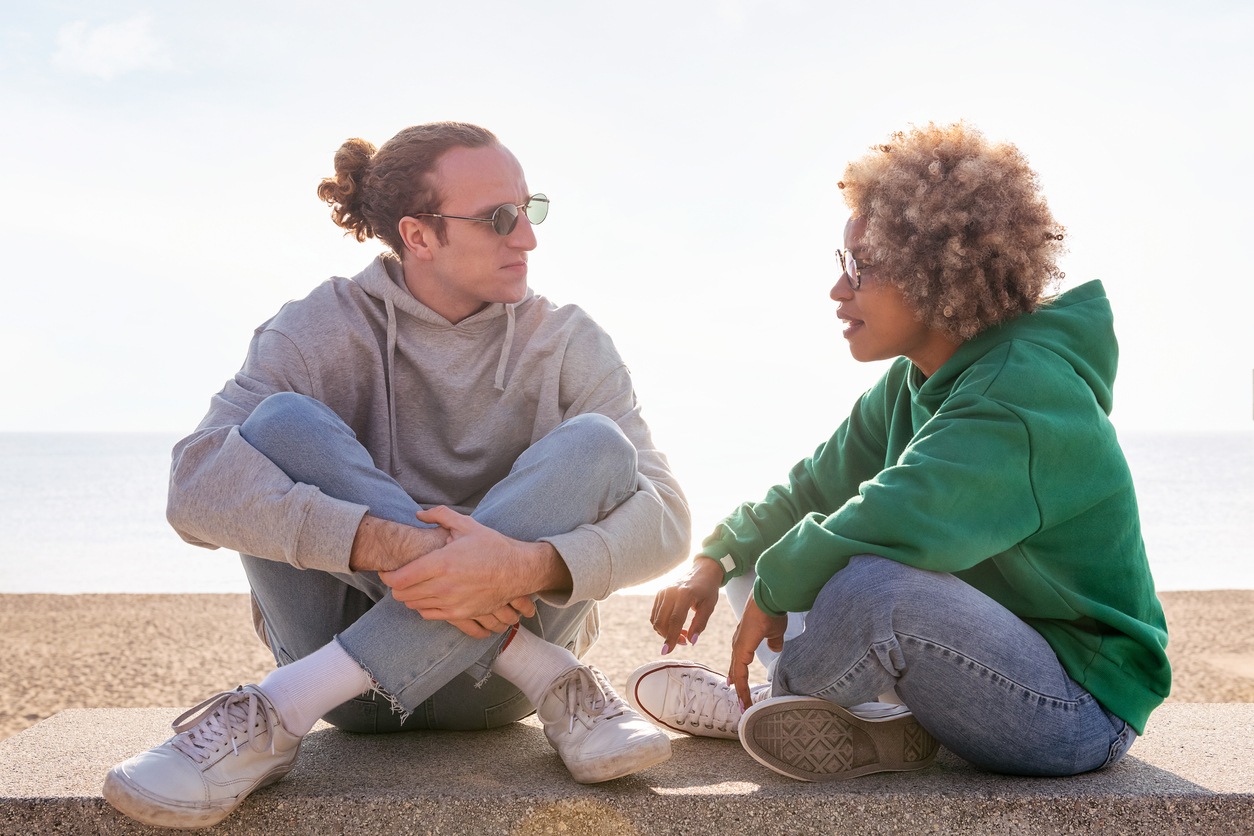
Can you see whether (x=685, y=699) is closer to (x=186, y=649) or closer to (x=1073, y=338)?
(x=1073, y=338)

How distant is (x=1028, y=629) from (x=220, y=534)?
5.84 ft

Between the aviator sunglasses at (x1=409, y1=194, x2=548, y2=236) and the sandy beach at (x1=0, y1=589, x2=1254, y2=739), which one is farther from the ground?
the aviator sunglasses at (x1=409, y1=194, x2=548, y2=236)

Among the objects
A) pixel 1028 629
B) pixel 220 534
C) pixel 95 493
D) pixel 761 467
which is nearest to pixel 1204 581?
pixel 1028 629

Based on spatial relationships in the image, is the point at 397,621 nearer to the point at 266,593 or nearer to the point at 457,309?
the point at 266,593

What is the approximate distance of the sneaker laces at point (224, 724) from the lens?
5.70 feet

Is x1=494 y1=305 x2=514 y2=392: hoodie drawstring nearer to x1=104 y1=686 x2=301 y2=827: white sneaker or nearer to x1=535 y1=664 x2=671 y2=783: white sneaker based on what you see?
x1=535 y1=664 x2=671 y2=783: white sneaker

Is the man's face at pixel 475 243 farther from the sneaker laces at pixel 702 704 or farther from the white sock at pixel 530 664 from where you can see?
the sneaker laces at pixel 702 704

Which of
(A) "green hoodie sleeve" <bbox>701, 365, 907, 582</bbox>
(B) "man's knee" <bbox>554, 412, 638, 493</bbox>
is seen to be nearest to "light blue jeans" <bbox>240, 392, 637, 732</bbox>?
(B) "man's knee" <bbox>554, 412, 638, 493</bbox>

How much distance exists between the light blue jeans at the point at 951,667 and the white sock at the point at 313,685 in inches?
37.9

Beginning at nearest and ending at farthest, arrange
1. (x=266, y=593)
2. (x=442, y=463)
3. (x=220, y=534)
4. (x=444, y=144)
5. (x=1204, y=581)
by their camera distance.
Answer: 1. (x=220, y=534)
2. (x=266, y=593)
3. (x=442, y=463)
4. (x=444, y=144)
5. (x=1204, y=581)

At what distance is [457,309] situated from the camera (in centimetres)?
267

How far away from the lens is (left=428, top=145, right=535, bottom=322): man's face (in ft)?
8.56

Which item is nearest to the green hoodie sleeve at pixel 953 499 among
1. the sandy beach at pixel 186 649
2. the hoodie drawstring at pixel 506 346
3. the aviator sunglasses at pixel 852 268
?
the aviator sunglasses at pixel 852 268

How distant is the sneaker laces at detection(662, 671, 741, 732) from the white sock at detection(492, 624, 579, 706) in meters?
0.47
